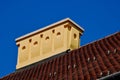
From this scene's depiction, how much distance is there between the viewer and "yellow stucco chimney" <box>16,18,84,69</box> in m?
26.4

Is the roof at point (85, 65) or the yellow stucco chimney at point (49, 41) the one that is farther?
the yellow stucco chimney at point (49, 41)

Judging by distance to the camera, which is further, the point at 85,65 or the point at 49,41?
the point at 49,41

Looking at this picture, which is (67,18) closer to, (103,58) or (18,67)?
(18,67)

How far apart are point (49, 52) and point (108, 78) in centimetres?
1197

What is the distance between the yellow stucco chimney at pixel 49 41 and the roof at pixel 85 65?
2.51m

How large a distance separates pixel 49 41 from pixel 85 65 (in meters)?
8.66

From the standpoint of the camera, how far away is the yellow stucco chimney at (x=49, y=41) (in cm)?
2644

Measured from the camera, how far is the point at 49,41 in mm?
27219

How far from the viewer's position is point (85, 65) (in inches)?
739

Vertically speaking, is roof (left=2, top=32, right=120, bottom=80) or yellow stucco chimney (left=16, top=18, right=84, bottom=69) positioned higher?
yellow stucco chimney (left=16, top=18, right=84, bottom=69)

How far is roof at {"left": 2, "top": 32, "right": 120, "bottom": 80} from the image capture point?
54.7 feet

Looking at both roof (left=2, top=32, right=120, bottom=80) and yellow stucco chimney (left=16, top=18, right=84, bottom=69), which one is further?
yellow stucco chimney (left=16, top=18, right=84, bottom=69)

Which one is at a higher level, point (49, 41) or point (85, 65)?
point (49, 41)

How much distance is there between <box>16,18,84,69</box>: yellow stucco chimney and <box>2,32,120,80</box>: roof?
251 cm
